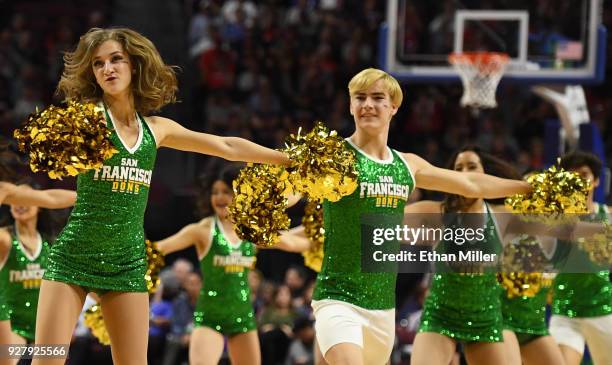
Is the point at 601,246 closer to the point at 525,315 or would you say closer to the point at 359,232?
the point at 525,315

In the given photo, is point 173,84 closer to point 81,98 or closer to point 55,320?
point 81,98

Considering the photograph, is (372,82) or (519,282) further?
(519,282)

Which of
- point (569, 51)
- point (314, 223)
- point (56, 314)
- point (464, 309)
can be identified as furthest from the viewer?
point (569, 51)

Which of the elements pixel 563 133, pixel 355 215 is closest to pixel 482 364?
pixel 355 215

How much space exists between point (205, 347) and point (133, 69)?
246cm

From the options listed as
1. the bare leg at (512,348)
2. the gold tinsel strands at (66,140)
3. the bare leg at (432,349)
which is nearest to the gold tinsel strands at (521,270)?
the bare leg at (512,348)

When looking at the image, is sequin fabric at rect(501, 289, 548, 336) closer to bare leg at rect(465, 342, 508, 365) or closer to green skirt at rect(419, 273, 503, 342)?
green skirt at rect(419, 273, 503, 342)

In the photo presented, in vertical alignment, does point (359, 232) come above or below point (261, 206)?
below

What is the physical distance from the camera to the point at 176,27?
46.7ft

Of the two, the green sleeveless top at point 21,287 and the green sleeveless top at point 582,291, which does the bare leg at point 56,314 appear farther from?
the green sleeveless top at point 582,291

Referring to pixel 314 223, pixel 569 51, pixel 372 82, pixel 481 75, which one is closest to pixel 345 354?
pixel 372 82

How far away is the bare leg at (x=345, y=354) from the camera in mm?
4707

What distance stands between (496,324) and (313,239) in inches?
51.8

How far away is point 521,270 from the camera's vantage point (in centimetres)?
630
